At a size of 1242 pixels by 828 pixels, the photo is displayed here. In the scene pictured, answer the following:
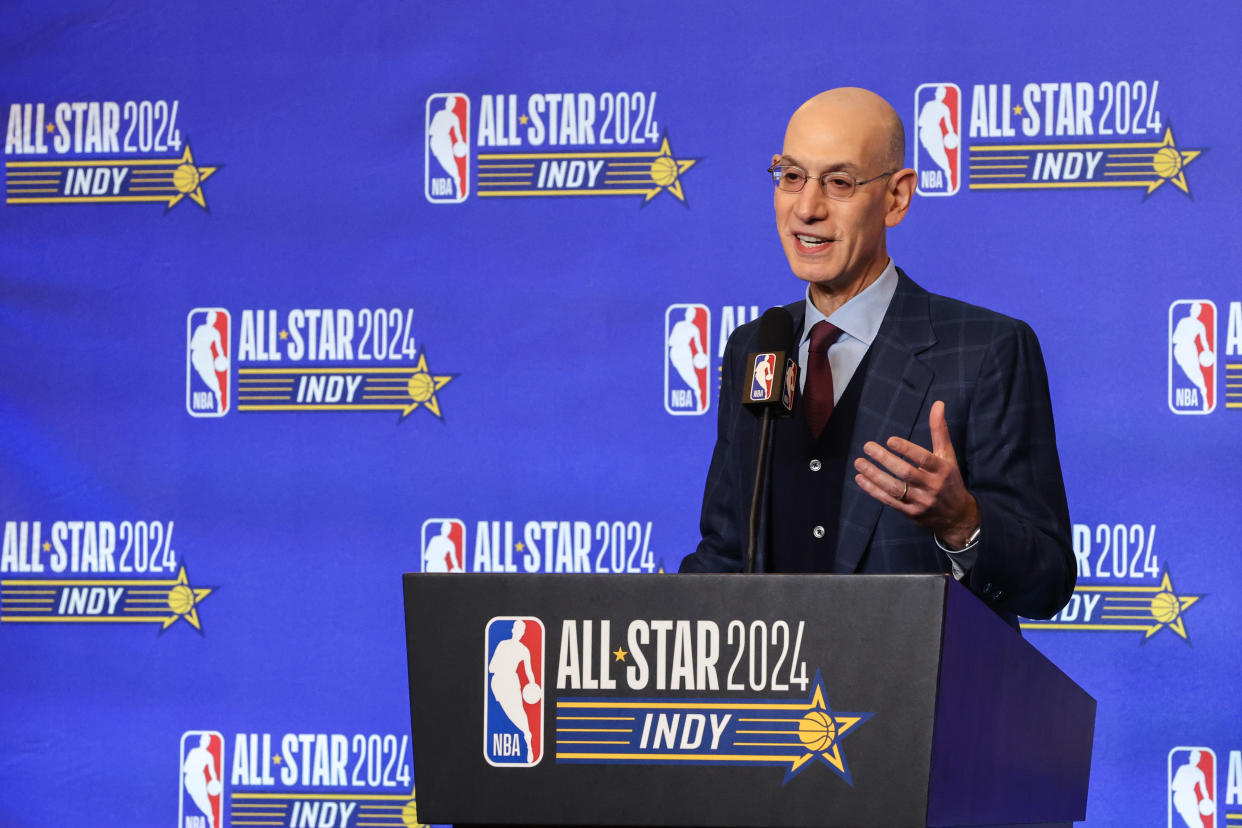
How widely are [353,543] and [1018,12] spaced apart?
196 cm

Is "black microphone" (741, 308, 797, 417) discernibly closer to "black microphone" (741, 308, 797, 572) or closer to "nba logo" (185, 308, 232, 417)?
"black microphone" (741, 308, 797, 572)

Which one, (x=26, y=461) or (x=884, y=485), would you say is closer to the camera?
(x=884, y=485)

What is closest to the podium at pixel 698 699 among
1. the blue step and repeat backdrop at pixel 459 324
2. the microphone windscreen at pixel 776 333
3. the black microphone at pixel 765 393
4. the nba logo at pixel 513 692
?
the nba logo at pixel 513 692

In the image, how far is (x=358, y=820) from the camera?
10.4ft

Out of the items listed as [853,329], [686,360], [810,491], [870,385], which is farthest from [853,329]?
[686,360]

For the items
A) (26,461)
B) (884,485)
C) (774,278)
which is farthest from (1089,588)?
(26,461)

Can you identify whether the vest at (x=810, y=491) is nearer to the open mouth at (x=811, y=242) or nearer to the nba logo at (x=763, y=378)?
the open mouth at (x=811, y=242)

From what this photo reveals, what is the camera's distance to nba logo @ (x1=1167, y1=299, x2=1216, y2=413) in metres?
2.94

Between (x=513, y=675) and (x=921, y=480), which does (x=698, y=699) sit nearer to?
(x=513, y=675)

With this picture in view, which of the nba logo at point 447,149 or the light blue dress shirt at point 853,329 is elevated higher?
the nba logo at point 447,149

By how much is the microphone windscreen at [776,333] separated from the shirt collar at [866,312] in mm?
272

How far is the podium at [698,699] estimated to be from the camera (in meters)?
1.02

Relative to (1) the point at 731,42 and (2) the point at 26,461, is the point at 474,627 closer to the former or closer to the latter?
(1) the point at 731,42

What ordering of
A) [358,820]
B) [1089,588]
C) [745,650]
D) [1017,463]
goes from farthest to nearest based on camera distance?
[358,820] → [1089,588] → [1017,463] → [745,650]
